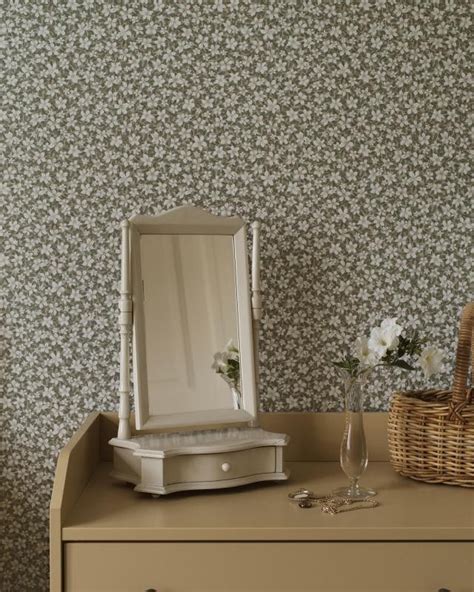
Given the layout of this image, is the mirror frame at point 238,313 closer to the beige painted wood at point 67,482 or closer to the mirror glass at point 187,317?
the mirror glass at point 187,317

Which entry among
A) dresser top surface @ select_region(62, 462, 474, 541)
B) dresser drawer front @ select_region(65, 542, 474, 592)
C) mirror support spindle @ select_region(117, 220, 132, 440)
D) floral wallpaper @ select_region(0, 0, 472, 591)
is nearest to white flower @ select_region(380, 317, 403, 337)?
floral wallpaper @ select_region(0, 0, 472, 591)

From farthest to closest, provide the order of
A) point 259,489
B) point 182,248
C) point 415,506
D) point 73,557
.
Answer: point 182,248
point 259,489
point 415,506
point 73,557

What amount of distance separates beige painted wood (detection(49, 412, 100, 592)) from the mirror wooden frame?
0.36 feet

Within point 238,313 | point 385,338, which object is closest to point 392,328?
point 385,338

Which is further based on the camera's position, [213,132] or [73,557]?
[213,132]

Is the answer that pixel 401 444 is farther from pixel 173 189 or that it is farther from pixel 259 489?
pixel 173 189

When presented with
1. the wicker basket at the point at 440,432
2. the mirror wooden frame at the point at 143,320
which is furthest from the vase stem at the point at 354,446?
the mirror wooden frame at the point at 143,320

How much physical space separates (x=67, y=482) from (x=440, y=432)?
2.74ft

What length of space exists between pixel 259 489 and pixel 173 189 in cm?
79

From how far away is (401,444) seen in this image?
1.86m

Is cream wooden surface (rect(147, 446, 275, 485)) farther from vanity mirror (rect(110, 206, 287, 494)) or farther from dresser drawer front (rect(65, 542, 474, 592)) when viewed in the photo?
dresser drawer front (rect(65, 542, 474, 592))

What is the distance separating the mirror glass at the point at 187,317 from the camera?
1.88 meters

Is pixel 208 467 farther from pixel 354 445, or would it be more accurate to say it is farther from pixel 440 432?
pixel 440 432

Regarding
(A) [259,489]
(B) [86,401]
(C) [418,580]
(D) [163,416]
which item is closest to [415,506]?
(C) [418,580]
